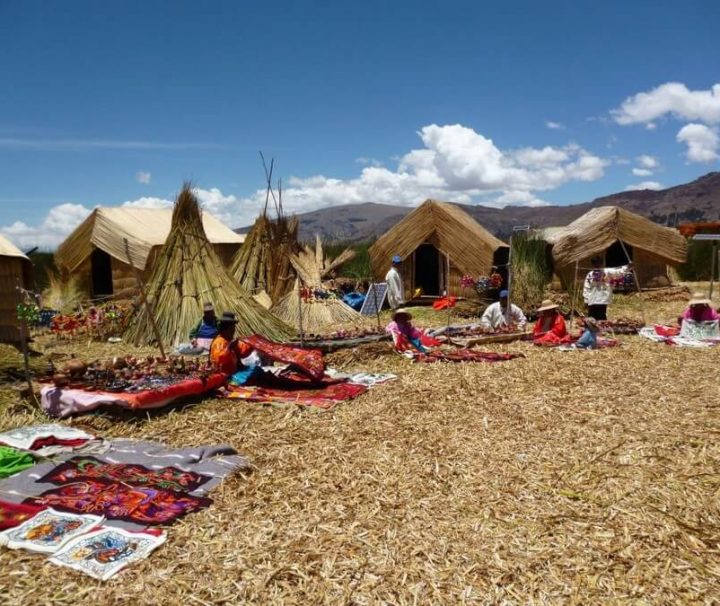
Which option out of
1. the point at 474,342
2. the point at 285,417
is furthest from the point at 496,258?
the point at 285,417

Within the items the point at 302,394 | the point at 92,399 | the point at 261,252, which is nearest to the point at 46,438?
the point at 92,399

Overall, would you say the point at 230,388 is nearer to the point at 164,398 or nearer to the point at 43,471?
the point at 164,398

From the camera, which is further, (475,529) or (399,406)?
(399,406)

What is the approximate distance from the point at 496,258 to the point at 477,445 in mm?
7806

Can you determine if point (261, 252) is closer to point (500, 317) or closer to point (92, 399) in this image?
point (500, 317)

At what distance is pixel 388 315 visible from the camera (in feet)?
34.7

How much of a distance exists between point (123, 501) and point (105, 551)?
0.45 metres

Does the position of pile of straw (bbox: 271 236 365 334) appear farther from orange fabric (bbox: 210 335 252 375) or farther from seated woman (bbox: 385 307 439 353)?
orange fabric (bbox: 210 335 252 375)

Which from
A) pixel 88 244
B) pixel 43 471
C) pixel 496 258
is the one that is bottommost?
pixel 43 471

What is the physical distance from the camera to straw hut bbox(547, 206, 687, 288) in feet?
39.8

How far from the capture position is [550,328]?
25.4ft

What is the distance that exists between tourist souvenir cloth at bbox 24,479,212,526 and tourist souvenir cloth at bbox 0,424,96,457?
68 centimetres

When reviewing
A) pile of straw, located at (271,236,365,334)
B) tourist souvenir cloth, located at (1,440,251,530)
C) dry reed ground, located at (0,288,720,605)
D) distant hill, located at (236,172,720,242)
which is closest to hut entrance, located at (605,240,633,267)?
pile of straw, located at (271,236,365,334)

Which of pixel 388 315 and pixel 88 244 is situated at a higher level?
pixel 88 244
